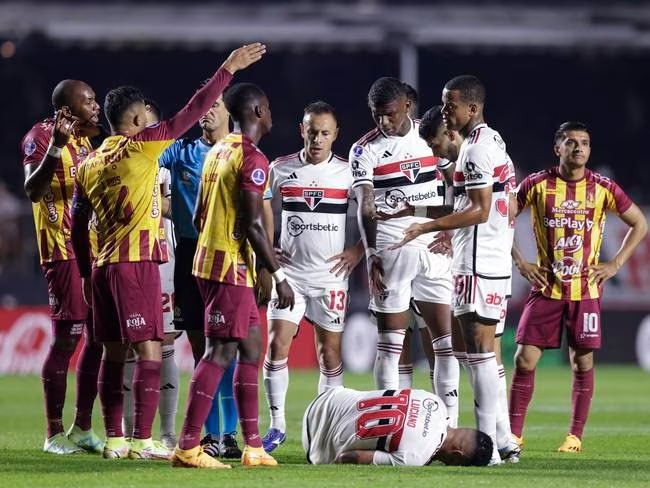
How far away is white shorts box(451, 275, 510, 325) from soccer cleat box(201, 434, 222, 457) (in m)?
1.87

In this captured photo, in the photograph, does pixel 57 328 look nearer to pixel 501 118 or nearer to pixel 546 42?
pixel 546 42

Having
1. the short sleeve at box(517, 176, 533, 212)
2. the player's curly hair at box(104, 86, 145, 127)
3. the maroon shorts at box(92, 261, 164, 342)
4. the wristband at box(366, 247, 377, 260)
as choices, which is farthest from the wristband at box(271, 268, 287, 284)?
the short sleeve at box(517, 176, 533, 212)

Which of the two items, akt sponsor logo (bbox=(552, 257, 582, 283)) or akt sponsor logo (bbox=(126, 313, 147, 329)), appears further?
akt sponsor logo (bbox=(552, 257, 582, 283))

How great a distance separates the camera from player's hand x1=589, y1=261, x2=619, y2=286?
1053 centimetres

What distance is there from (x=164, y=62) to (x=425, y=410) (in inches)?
979

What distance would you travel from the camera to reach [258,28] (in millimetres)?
26812

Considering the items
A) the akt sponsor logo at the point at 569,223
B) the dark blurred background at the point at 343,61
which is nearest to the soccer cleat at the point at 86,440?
the akt sponsor logo at the point at 569,223

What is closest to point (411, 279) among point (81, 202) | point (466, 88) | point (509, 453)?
point (509, 453)

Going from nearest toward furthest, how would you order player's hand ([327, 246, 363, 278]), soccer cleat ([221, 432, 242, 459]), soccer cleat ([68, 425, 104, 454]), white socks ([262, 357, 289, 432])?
soccer cleat ([221, 432, 242, 459]) < soccer cleat ([68, 425, 104, 454]) < white socks ([262, 357, 289, 432]) < player's hand ([327, 246, 363, 278])

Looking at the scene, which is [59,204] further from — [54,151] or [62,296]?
[54,151]

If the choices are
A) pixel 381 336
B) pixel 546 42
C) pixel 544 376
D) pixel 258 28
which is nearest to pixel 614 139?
pixel 546 42

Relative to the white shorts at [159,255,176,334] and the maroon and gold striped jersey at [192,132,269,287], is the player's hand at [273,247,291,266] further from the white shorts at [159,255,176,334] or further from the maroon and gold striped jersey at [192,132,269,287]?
the maroon and gold striped jersey at [192,132,269,287]

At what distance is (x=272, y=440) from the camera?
994 centimetres

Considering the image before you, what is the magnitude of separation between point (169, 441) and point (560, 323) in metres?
3.10
